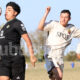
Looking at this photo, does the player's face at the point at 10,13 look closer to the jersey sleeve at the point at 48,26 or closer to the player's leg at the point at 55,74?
the jersey sleeve at the point at 48,26

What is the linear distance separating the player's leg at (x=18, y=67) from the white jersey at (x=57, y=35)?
2806 mm

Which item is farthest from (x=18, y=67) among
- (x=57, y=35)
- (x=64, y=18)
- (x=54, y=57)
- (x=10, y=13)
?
(x=64, y=18)

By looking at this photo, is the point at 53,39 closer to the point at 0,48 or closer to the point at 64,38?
the point at 64,38

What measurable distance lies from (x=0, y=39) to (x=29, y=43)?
0.75 meters

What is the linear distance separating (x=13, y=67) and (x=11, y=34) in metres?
0.69

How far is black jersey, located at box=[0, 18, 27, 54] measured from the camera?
28.9ft

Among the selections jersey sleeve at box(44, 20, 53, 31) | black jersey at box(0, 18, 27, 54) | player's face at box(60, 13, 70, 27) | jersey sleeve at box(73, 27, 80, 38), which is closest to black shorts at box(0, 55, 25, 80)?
black jersey at box(0, 18, 27, 54)

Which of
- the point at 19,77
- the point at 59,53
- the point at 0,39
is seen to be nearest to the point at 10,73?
the point at 19,77

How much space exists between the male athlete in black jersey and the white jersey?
8.57ft

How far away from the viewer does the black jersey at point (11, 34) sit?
8805 millimetres

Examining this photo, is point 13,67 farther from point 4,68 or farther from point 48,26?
point 48,26

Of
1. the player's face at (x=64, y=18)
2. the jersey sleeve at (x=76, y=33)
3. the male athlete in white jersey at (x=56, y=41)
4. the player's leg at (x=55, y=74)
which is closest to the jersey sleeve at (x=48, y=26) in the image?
the male athlete in white jersey at (x=56, y=41)

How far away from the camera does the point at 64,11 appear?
464 inches

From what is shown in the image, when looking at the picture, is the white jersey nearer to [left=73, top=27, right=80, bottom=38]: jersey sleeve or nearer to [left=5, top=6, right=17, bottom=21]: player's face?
[left=73, top=27, right=80, bottom=38]: jersey sleeve
